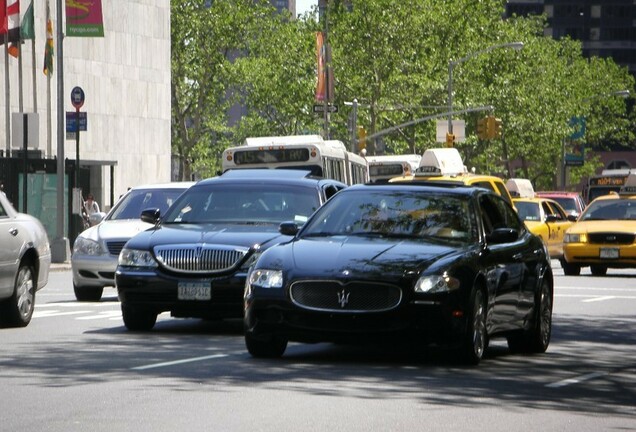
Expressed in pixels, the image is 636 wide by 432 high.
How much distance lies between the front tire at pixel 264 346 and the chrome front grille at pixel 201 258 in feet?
8.23

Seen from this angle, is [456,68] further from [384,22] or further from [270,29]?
[270,29]

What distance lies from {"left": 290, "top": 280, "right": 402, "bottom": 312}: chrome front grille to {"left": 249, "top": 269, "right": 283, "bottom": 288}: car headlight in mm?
211

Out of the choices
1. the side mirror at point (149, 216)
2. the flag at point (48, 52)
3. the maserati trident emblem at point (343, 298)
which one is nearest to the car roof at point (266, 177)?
the side mirror at point (149, 216)

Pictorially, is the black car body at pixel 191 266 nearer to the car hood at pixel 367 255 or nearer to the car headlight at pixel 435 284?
the car hood at pixel 367 255

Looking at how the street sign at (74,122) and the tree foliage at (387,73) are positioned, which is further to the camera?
the tree foliage at (387,73)

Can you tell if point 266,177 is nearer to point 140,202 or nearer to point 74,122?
point 140,202

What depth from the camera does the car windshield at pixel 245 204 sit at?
17.9m

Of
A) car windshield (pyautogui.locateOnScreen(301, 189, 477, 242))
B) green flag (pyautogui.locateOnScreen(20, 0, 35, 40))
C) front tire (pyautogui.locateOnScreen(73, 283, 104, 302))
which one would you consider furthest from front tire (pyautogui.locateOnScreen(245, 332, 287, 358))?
green flag (pyautogui.locateOnScreen(20, 0, 35, 40))

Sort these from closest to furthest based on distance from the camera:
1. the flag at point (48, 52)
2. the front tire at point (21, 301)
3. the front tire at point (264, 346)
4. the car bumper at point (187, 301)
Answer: the front tire at point (264, 346) < the car bumper at point (187, 301) < the front tire at point (21, 301) < the flag at point (48, 52)

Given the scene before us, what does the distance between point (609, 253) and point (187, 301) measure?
18.7 m

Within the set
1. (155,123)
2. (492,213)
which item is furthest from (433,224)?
(155,123)

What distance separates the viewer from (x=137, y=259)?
1672cm

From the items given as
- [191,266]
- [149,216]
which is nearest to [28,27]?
[149,216]

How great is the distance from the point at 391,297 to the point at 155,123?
191 ft
